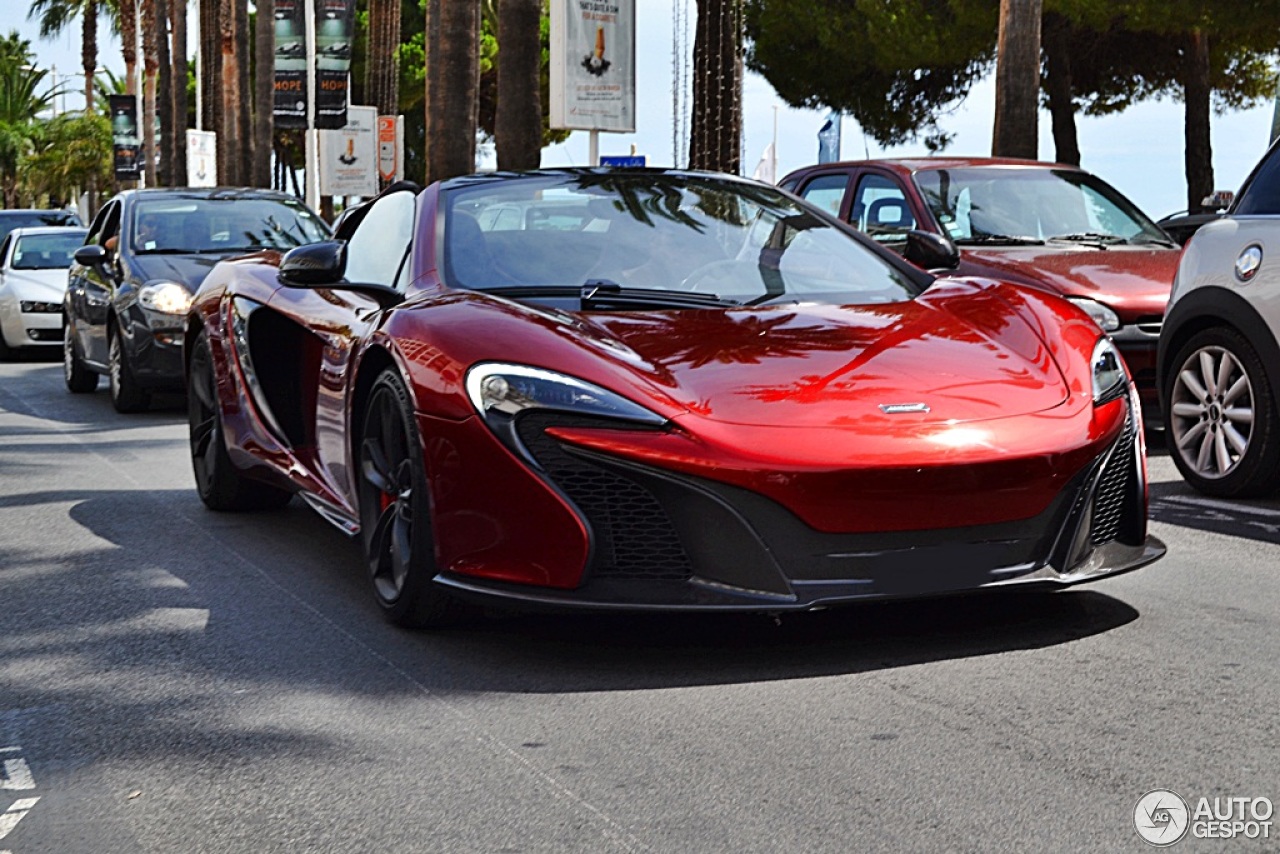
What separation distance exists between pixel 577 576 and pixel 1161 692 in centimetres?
138

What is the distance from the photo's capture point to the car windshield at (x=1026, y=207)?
37.2 feet

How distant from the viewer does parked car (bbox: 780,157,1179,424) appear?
10008mm

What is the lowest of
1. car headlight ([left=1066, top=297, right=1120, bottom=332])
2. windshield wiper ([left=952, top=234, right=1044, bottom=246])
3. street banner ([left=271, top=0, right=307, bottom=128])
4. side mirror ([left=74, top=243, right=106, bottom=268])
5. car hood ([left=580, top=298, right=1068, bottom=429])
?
car headlight ([left=1066, top=297, right=1120, bottom=332])

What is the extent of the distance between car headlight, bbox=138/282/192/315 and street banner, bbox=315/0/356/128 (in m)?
19.8

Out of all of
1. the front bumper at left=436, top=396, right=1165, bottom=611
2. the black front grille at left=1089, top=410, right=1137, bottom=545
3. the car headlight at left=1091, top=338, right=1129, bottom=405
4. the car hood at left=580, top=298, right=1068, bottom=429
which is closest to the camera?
the front bumper at left=436, top=396, right=1165, bottom=611

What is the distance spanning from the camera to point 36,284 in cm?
1936

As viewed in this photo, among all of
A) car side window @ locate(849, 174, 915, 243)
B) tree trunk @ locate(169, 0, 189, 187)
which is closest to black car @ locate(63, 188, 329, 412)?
car side window @ locate(849, 174, 915, 243)

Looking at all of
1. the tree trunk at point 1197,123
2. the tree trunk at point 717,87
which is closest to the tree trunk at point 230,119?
the tree trunk at point 717,87

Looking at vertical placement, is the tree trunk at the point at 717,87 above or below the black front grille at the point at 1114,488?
above

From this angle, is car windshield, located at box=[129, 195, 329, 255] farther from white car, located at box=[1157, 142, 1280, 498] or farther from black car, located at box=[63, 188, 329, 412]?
white car, located at box=[1157, 142, 1280, 498]

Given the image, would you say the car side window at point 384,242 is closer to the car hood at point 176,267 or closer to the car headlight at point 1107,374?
the car headlight at point 1107,374

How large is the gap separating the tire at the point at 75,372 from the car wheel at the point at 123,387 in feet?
4.82

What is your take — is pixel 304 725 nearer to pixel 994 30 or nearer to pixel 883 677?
pixel 883 677

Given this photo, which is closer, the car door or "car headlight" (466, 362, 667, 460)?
"car headlight" (466, 362, 667, 460)
